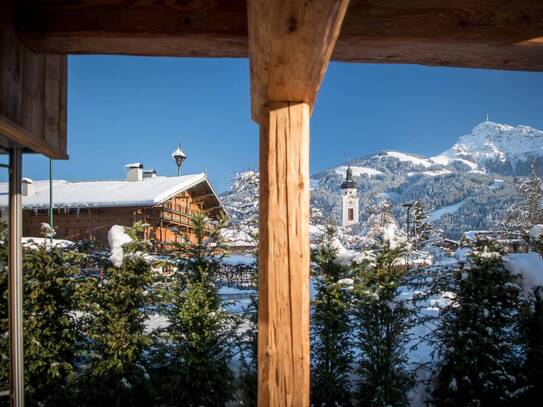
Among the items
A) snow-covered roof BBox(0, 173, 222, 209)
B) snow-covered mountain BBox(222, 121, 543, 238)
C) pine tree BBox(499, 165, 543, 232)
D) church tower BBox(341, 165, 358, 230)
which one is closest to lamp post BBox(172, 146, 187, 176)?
snow-covered roof BBox(0, 173, 222, 209)

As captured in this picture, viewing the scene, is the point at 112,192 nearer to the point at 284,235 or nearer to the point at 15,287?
the point at 15,287

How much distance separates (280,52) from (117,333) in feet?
9.97

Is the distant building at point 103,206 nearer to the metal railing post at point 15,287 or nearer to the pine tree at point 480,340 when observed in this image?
the metal railing post at point 15,287

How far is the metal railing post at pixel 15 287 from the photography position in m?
2.30

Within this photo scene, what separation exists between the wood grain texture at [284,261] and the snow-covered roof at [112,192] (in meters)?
12.7

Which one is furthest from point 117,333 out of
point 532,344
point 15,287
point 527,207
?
point 527,207

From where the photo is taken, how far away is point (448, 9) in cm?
147

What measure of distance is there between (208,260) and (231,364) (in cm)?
108

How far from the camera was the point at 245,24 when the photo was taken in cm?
146

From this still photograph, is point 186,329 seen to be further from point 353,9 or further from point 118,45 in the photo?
point 353,9

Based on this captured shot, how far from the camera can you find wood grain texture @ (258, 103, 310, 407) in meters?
1.29

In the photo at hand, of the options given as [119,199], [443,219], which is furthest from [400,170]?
[119,199]

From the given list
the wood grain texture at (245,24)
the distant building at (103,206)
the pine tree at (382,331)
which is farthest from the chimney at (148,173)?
the wood grain texture at (245,24)

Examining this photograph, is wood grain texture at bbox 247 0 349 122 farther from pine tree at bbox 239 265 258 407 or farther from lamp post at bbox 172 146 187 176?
lamp post at bbox 172 146 187 176
